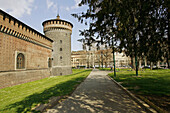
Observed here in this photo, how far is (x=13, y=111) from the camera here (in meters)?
4.51

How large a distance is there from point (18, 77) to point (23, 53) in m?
3.37

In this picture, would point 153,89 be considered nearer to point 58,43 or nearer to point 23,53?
point 23,53

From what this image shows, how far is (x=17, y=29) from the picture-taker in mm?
13547

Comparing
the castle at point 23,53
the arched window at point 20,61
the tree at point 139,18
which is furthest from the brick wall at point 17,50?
the tree at point 139,18

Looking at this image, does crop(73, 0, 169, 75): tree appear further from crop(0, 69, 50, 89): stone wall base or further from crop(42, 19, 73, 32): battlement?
crop(42, 19, 73, 32): battlement

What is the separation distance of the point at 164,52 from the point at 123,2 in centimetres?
367

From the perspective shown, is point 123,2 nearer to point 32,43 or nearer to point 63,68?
point 32,43

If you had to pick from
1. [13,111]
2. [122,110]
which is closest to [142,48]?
[122,110]

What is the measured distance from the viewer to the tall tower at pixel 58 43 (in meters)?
26.6

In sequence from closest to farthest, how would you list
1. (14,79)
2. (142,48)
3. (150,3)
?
(150,3) < (142,48) < (14,79)

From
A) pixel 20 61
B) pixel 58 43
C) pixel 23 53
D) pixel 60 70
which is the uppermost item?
pixel 58 43

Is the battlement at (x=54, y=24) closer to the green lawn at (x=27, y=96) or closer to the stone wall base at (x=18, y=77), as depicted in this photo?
the stone wall base at (x=18, y=77)

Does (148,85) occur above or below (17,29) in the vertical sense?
below

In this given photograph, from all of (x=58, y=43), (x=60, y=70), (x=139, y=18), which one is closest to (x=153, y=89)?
(x=139, y=18)
